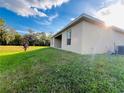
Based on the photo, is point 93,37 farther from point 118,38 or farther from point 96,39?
point 118,38

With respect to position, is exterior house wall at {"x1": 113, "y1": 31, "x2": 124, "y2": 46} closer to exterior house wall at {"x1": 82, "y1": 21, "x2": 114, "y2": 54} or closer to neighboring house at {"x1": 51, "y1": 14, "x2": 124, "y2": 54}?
neighboring house at {"x1": 51, "y1": 14, "x2": 124, "y2": 54}

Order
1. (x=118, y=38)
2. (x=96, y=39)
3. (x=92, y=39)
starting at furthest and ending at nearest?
(x=118, y=38) < (x=96, y=39) < (x=92, y=39)

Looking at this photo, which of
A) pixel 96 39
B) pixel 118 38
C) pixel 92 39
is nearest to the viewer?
pixel 92 39

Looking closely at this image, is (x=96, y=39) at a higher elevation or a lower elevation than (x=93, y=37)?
lower

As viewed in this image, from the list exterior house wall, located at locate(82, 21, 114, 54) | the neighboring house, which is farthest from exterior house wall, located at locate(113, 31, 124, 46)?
A: exterior house wall, located at locate(82, 21, 114, 54)

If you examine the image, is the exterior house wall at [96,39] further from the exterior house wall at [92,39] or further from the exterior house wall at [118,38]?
the exterior house wall at [118,38]

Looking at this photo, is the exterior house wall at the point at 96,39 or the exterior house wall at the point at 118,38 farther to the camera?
the exterior house wall at the point at 118,38

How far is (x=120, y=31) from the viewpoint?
37.8ft

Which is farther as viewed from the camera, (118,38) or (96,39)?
(118,38)

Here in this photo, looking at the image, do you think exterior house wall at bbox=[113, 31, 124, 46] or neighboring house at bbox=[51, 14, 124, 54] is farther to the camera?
exterior house wall at bbox=[113, 31, 124, 46]

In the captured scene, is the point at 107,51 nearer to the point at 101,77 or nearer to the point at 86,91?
the point at 101,77

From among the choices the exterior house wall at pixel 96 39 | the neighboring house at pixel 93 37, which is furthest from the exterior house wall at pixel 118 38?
the exterior house wall at pixel 96 39

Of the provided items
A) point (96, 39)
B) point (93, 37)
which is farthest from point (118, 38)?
point (93, 37)

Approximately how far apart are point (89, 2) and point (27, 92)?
9.13 meters
